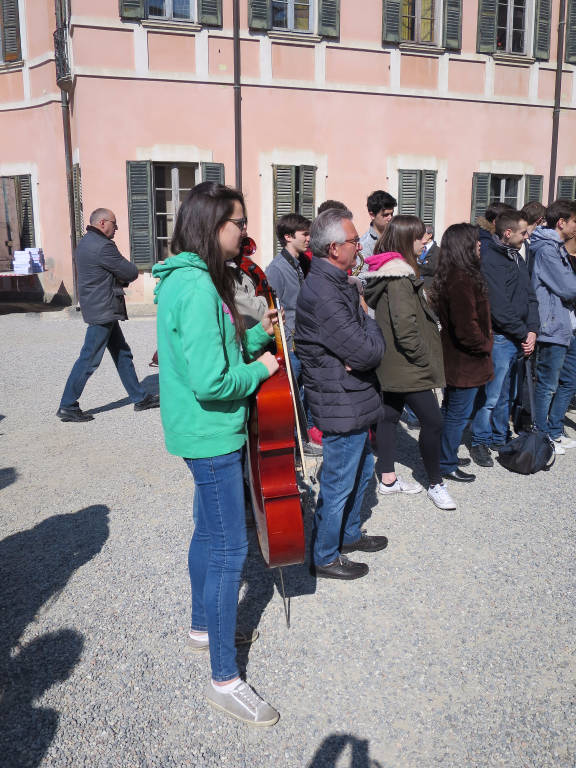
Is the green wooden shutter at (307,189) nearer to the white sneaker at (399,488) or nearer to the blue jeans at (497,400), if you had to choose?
the blue jeans at (497,400)

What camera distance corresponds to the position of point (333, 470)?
3434mm

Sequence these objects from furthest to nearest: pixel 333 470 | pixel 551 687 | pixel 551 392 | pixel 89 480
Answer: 1. pixel 551 392
2. pixel 89 480
3. pixel 333 470
4. pixel 551 687

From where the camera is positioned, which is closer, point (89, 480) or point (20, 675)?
point (20, 675)

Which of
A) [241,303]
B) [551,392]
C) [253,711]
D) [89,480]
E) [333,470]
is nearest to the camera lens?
[253,711]

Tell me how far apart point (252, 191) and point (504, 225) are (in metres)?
9.24

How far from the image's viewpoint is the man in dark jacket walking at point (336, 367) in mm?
3258

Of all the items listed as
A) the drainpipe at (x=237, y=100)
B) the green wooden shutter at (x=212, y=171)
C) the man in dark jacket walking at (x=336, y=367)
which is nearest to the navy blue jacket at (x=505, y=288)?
the man in dark jacket walking at (x=336, y=367)

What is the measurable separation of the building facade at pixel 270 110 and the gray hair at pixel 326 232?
1034cm

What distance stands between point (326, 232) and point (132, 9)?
11.1m

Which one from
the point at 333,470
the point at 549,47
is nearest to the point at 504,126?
the point at 549,47

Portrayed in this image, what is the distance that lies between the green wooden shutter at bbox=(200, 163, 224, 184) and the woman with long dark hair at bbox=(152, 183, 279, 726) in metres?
11.2

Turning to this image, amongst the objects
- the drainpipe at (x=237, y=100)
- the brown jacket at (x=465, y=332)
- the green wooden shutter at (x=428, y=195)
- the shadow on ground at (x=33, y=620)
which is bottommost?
the shadow on ground at (x=33, y=620)

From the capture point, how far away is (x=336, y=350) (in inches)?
129

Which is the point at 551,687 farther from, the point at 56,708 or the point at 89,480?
the point at 89,480
